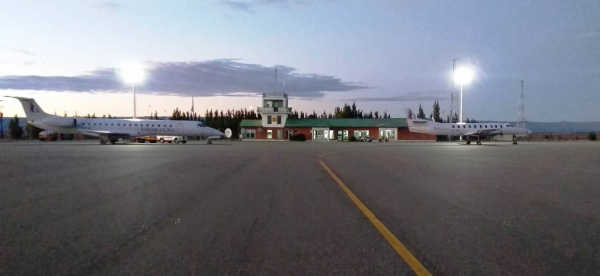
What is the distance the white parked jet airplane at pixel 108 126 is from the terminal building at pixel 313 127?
36083mm

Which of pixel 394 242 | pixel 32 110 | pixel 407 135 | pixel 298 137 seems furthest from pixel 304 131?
pixel 394 242

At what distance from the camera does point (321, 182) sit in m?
16.1

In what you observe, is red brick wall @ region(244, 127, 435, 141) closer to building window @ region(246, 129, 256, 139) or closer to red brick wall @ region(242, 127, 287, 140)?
red brick wall @ region(242, 127, 287, 140)

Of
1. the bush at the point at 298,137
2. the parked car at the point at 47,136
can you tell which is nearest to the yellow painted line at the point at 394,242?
the parked car at the point at 47,136

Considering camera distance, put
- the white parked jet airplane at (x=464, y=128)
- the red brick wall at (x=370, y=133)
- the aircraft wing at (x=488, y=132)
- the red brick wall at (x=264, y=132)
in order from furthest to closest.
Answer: the red brick wall at (x=264, y=132), the red brick wall at (x=370, y=133), the white parked jet airplane at (x=464, y=128), the aircraft wing at (x=488, y=132)

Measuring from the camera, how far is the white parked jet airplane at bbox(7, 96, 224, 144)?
61.2m

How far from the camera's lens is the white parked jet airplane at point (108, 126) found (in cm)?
6122

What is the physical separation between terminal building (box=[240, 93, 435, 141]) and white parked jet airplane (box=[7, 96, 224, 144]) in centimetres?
3608

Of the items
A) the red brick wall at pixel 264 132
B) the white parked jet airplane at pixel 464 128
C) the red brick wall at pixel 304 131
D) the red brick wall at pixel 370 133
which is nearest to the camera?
the white parked jet airplane at pixel 464 128

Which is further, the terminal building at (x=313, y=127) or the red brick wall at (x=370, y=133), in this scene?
→ the terminal building at (x=313, y=127)

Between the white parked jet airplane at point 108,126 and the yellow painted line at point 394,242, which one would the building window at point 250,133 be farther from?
the yellow painted line at point 394,242

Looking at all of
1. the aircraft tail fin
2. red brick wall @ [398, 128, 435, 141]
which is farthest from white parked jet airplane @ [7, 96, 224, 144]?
red brick wall @ [398, 128, 435, 141]

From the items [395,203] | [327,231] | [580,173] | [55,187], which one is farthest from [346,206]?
[580,173]

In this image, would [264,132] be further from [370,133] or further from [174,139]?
[174,139]
